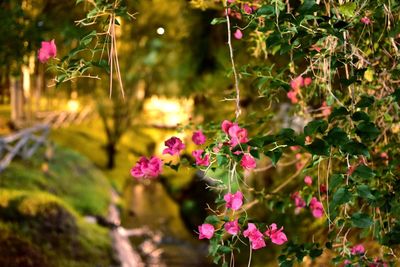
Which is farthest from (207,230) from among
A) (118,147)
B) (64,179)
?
(118,147)

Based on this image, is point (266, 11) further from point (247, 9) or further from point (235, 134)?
point (247, 9)

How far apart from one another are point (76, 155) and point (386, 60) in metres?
9.29

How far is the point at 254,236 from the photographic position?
2088mm

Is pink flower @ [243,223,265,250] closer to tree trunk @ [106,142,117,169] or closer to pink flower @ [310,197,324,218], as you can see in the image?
pink flower @ [310,197,324,218]

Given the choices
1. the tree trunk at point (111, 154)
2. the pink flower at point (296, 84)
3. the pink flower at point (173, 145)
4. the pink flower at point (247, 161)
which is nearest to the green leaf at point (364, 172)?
the pink flower at point (247, 161)

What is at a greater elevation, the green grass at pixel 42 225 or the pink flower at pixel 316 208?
the pink flower at pixel 316 208

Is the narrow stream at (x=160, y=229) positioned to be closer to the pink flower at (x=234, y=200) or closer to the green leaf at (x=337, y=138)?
the pink flower at (x=234, y=200)

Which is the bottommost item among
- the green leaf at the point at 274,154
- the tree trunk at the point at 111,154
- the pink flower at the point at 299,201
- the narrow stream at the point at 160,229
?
the narrow stream at the point at 160,229

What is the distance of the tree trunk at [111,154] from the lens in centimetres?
1452

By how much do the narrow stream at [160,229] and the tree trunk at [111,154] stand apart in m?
0.82

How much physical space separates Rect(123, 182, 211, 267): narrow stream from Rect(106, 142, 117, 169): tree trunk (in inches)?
32.2

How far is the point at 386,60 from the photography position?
9.57 ft

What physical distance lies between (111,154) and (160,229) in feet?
12.2

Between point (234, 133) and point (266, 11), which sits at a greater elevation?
point (266, 11)
